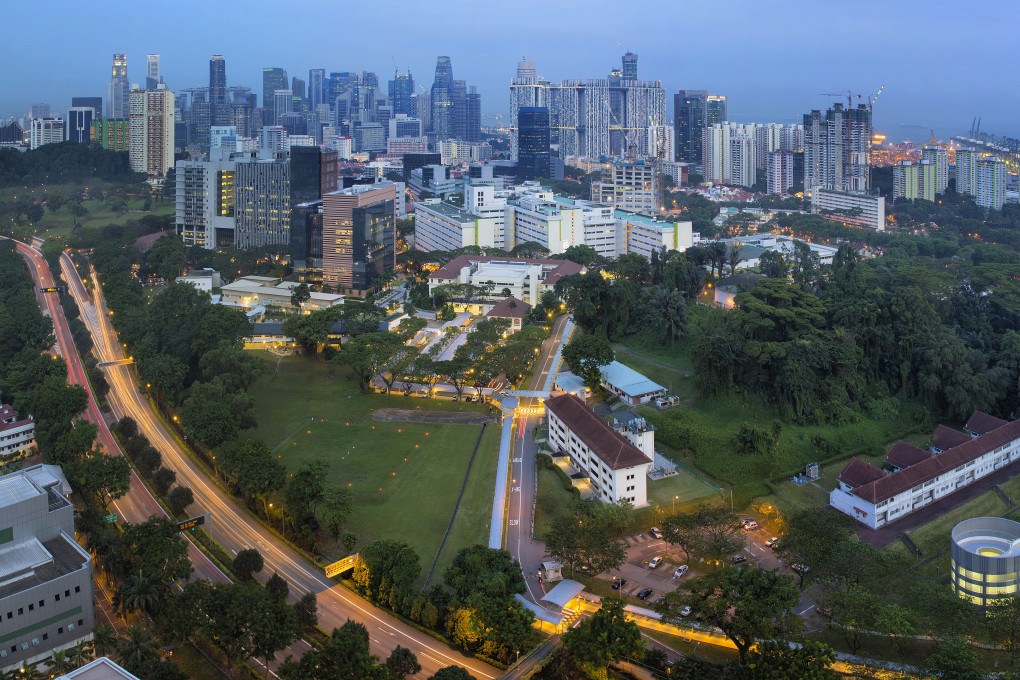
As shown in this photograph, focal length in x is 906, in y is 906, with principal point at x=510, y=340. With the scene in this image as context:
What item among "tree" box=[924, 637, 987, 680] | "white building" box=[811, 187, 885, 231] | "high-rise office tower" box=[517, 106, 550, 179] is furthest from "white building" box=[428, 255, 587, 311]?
"high-rise office tower" box=[517, 106, 550, 179]

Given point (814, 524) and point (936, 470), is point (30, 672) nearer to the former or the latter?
point (814, 524)

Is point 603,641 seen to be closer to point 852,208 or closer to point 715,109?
point 852,208

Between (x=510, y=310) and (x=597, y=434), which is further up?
(x=510, y=310)

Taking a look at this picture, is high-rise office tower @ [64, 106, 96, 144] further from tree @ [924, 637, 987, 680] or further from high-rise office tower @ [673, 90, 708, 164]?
tree @ [924, 637, 987, 680]

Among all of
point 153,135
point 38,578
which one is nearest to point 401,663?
point 38,578

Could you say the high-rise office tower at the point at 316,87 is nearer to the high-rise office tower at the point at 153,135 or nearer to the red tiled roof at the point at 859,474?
the high-rise office tower at the point at 153,135

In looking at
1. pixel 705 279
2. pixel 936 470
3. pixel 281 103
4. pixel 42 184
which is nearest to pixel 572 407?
pixel 936 470

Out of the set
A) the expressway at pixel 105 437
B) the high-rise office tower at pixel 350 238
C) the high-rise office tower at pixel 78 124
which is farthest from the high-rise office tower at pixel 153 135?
the high-rise office tower at pixel 350 238
